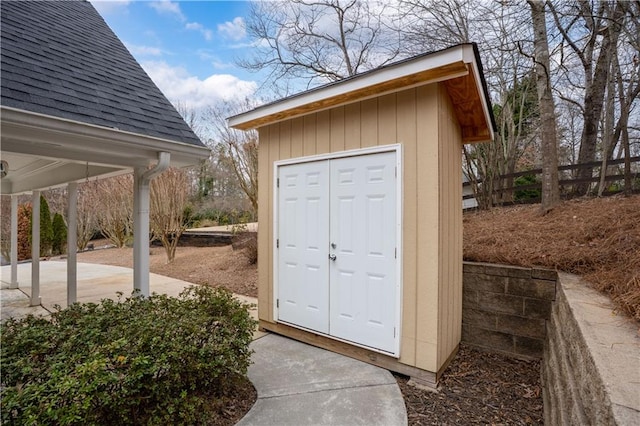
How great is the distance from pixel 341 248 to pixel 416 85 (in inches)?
67.7

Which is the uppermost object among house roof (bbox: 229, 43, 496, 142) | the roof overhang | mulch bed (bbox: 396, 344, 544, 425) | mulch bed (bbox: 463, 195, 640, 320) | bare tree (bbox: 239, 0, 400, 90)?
bare tree (bbox: 239, 0, 400, 90)

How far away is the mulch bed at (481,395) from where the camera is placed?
98.0 inches

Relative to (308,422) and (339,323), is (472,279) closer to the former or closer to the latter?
(339,323)

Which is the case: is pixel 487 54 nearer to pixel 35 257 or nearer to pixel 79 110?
pixel 79 110

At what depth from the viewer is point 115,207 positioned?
12.1m

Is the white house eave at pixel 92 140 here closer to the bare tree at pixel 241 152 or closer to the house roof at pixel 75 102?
the house roof at pixel 75 102

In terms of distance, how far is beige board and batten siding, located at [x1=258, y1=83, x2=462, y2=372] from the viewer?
9.28 ft

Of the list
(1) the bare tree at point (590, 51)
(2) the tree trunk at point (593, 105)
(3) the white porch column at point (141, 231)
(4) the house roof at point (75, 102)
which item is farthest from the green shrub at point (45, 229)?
(2) the tree trunk at point (593, 105)

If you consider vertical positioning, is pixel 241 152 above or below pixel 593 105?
below

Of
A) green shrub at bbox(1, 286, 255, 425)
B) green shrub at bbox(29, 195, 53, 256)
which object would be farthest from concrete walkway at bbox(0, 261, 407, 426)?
green shrub at bbox(29, 195, 53, 256)

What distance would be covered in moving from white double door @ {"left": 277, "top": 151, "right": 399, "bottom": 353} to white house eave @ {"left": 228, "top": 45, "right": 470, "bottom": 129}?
0.65 m

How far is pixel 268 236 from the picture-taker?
13.3ft

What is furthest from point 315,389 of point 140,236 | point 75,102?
point 75,102

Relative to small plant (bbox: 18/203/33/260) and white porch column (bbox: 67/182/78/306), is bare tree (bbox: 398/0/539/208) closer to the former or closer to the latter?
white porch column (bbox: 67/182/78/306)
